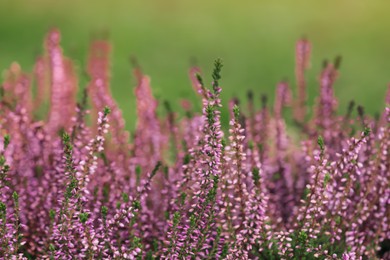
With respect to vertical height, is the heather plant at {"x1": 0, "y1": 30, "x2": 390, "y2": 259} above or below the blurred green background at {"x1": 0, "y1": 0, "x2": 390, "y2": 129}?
below

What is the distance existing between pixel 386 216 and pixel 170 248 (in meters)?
1.48

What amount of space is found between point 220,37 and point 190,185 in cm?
860

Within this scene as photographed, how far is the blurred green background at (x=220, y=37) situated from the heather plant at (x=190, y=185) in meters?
4.24

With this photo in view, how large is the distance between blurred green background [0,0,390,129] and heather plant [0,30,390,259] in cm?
424

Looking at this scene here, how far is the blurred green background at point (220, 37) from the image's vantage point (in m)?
10.4

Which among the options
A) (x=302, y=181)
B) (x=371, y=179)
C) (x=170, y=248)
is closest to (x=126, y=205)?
(x=170, y=248)

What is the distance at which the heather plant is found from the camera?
3.15 metres

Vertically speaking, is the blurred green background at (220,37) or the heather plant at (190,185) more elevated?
the blurred green background at (220,37)

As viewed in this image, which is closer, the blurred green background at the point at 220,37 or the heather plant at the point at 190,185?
the heather plant at the point at 190,185

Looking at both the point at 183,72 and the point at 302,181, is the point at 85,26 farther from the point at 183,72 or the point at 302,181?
the point at 302,181

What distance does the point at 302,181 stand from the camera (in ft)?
15.2

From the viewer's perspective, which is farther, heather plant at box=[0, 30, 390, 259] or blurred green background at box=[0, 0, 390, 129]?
blurred green background at box=[0, 0, 390, 129]

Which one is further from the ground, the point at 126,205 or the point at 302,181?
the point at 302,181

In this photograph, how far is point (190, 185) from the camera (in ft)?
12.4
